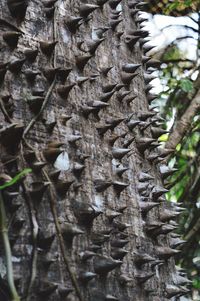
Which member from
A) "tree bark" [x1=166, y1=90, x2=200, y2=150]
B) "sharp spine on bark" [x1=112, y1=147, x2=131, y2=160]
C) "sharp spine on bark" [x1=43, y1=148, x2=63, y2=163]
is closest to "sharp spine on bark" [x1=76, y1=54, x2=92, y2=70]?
"sharp spine on bark" [x1=112, y1=147, x2=131, y2=160]

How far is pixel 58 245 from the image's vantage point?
1.95 m

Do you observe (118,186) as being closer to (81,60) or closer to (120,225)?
(120,225)

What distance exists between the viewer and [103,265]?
2.04 meters

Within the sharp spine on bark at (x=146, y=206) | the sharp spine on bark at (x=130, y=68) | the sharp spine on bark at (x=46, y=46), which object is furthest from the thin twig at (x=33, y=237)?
the sharp spine on bark at (x=130, y=68)

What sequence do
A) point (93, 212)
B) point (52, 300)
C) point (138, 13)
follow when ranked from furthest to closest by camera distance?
point (138, 13), point (93, 212), point (52, 300)

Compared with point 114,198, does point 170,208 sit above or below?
below

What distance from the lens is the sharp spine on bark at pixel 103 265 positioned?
6.65 feet

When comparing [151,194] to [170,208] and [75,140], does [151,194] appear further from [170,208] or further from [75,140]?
[75,140]

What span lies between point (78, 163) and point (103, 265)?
14.7 inches

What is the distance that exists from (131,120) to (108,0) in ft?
1.93

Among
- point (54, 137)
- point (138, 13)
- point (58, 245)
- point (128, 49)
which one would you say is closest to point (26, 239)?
point (58, 245)

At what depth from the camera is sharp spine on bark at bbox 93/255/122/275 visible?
2.03 meters

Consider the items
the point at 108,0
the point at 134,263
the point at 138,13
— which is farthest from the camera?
the point at 138,13

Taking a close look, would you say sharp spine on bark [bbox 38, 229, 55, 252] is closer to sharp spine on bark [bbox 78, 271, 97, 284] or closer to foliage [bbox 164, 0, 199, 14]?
sharp spine on bark [bbox 78, 271, 97, 284]
